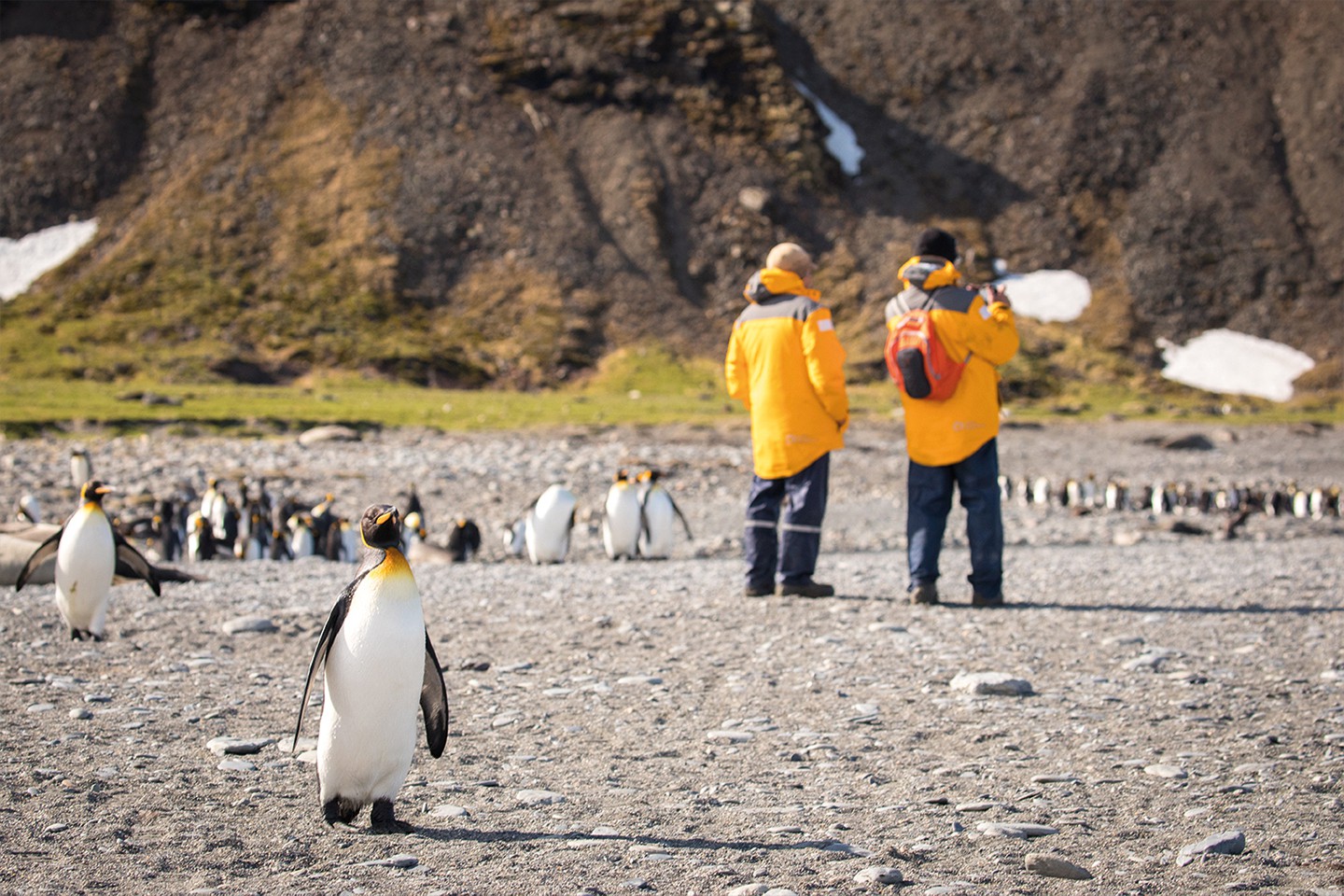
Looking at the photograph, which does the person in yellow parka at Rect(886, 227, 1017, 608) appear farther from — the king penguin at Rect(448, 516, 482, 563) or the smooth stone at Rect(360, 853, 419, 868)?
the king penguin at Rect(448, 516, 482, 563)

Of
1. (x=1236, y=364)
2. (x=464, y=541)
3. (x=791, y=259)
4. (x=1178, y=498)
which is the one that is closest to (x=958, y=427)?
(x=791, y=259)

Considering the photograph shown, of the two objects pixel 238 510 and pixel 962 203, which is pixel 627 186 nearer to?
pixel 962 203

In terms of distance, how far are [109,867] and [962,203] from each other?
50838mm

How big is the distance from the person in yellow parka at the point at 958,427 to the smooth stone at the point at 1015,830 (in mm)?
3592

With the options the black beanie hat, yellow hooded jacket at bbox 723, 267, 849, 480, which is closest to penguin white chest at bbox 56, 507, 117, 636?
yellow hooded jacket at bbox 723, 267, 849, 480

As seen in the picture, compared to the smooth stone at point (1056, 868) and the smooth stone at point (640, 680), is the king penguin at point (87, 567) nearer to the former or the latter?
the smooth stone at point (640, 680)

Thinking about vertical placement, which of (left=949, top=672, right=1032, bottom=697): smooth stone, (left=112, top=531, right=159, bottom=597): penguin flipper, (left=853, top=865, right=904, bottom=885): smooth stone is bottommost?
(left=853, top=865, right=904, bottom=885): smooth stone

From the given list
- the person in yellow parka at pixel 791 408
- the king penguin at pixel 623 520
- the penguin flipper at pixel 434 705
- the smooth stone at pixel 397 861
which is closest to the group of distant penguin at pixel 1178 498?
the king penguin at pixel 623 520

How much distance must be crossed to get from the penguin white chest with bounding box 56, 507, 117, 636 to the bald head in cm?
387

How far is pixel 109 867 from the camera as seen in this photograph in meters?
3.05

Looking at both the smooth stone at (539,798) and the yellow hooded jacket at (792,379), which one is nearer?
the smooth stone at (539,798)

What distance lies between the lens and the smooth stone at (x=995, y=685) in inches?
199

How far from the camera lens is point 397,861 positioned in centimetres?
316

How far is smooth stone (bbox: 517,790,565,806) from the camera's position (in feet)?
12.2
